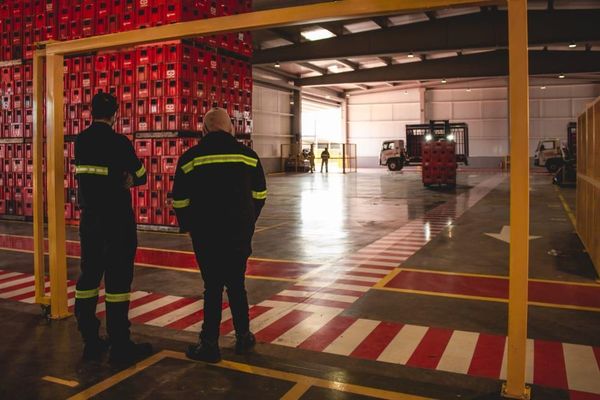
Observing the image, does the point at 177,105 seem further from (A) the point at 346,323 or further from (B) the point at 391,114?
(B) the point at 391,114

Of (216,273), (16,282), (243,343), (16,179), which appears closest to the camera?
(216,273)

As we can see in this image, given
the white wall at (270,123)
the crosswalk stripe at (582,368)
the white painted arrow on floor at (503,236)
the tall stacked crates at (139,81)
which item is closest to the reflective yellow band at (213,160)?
the crosswalk stripe at (582,368)

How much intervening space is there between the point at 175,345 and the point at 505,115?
4487 cm

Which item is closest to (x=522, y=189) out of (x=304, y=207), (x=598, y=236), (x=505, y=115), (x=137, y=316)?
(x=137, y=316)

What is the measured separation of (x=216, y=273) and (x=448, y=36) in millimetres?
24596

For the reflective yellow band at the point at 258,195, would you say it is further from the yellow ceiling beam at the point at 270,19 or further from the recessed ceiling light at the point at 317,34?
the recessed ceiling light at the point at 317,34

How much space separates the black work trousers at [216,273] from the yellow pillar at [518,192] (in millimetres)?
2075

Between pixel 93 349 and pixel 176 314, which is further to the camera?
pixel 176 314

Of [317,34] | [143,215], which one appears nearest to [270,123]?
[317,34]

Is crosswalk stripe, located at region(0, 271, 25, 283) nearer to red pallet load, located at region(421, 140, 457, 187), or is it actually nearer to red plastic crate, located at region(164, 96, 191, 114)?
red plastic crate, located at region(164, 96, 191, 114)

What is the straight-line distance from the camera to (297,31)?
3027 cm

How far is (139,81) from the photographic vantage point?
12023 mm

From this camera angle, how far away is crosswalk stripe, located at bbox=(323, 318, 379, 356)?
15.9ft

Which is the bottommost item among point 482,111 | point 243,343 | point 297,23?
point 243,343
